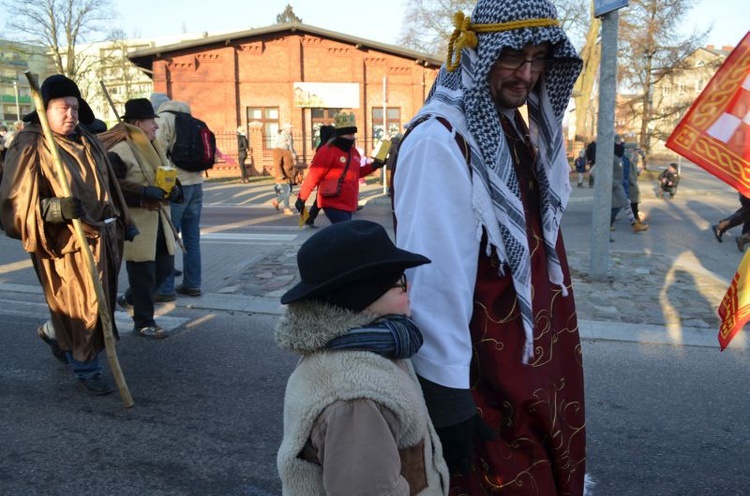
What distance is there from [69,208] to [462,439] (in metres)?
3.12

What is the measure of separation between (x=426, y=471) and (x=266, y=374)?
313 cm

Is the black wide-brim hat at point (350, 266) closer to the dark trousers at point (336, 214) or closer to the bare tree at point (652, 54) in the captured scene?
the dark trousers at point (336, 214)

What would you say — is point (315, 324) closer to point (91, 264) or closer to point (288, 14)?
point (91, 264)

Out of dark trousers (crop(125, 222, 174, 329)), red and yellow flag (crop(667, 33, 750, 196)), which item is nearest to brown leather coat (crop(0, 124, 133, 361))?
dark trousers (crop(125, 222, 174, 329))

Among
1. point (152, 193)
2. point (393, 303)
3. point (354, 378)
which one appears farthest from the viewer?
point (152, 193)

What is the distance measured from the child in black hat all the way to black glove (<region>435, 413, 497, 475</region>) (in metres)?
0.04

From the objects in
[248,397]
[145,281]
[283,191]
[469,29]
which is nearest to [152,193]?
[145,281]

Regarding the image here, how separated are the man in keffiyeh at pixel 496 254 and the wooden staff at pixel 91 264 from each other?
2.75 meters

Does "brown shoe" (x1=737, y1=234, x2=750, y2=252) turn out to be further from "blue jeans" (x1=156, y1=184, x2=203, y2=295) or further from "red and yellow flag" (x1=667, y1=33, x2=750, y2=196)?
"blue jeans" (x1=156, y1=184, x2=203, y2=295)

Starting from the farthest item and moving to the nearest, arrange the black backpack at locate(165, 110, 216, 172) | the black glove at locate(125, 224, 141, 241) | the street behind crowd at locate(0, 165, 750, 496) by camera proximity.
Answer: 1. the black backpack at locate(165, 110, 216, 172)
2. the black glove at locate(125, 224, 141, 241)
3. the street behind crowd at locate(0, 165, 750, 496)

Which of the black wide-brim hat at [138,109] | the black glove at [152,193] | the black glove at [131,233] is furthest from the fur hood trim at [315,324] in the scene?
the black wide-brim hat at [138,109]

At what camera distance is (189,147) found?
6238mm

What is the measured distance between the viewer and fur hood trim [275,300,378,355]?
156 centimetres

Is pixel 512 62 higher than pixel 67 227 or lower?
higher
